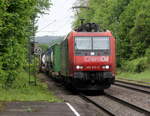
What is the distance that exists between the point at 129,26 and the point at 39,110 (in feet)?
152

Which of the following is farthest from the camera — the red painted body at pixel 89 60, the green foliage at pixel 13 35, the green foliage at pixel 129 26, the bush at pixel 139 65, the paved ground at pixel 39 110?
the green foliage at pixel 129 26

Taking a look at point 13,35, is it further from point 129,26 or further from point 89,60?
point 129,26

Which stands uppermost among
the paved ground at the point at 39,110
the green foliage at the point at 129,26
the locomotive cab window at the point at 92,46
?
the green foliage at the point at 129,26

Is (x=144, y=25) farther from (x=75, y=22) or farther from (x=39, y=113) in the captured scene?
(x=39, y=113)

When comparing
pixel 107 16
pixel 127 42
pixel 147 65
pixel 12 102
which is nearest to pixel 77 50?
pixel 12 102

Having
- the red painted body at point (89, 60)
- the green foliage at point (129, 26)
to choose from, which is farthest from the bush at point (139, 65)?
the red painted body at point (89, 60)

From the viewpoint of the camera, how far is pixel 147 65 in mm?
48281

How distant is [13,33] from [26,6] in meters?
1.38

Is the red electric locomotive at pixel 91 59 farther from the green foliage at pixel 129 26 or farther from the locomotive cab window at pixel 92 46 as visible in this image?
the green foliage at pixel 129 26

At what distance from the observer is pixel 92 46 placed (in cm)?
2191

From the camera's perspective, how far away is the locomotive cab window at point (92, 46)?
71.2 ft

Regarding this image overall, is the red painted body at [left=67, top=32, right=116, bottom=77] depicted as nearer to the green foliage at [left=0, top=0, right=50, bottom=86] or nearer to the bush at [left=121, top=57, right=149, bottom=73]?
the green foliage at [left=0, top=0, right=50, bottom=86]

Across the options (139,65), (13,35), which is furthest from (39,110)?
(139,65)

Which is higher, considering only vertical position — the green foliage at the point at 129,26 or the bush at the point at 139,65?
the green foliage at the point at 129,26
